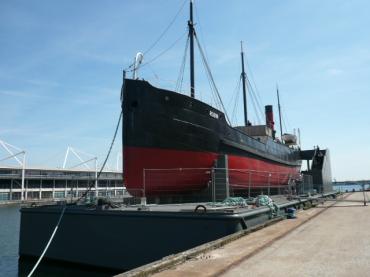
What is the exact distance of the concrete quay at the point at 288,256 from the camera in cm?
472

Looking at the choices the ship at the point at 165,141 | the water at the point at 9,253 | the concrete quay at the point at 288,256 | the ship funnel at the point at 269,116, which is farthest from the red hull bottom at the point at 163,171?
the ship funnel at the point at 269,116

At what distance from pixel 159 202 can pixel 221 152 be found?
11.5 feet

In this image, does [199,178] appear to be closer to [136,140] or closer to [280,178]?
[136,140]

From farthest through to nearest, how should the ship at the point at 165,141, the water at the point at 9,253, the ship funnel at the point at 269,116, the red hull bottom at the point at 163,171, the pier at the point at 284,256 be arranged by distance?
the ship funnel at the point at 269,116
the ship at the point at 165,141
the red hull bottom at the point at 163,171
the water at the point at 9,253
the pier at the point at 284,256

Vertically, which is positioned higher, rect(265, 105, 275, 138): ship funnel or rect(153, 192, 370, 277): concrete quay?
rect(265, 105, 275, 138): ship funnel

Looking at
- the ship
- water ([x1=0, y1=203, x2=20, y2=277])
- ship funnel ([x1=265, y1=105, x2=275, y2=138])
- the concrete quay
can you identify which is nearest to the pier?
the concrete quay

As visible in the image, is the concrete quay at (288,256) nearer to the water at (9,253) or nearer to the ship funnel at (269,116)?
the water at (9,253)

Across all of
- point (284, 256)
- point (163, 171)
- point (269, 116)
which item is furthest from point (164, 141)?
point (269, 116)

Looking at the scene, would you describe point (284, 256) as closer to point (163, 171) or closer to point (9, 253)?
point (163, 171)

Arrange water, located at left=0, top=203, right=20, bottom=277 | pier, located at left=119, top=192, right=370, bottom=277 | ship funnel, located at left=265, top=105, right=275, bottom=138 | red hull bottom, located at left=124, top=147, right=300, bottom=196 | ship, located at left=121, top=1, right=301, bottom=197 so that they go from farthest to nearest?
1. ship funnel, located at left=265, top=105, right=275, bottom=138
2. ship, located at left=121, top=1, right=301, bottom=197
3. red hull bottom, located at left=124, top=147, right=300, bottom=196
4. water, located at left=0, top=203, right=20, bottom=277
5. pier, located at left=119, top=192, right=370, bottom=277

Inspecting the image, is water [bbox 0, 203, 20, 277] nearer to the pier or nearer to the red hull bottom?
the red hull bottom

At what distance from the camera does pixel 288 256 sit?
557 cm

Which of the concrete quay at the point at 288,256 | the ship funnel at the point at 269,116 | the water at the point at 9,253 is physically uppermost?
the ship funnel at the point at 269,116

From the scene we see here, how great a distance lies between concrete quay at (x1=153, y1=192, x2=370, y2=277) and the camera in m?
4.72
